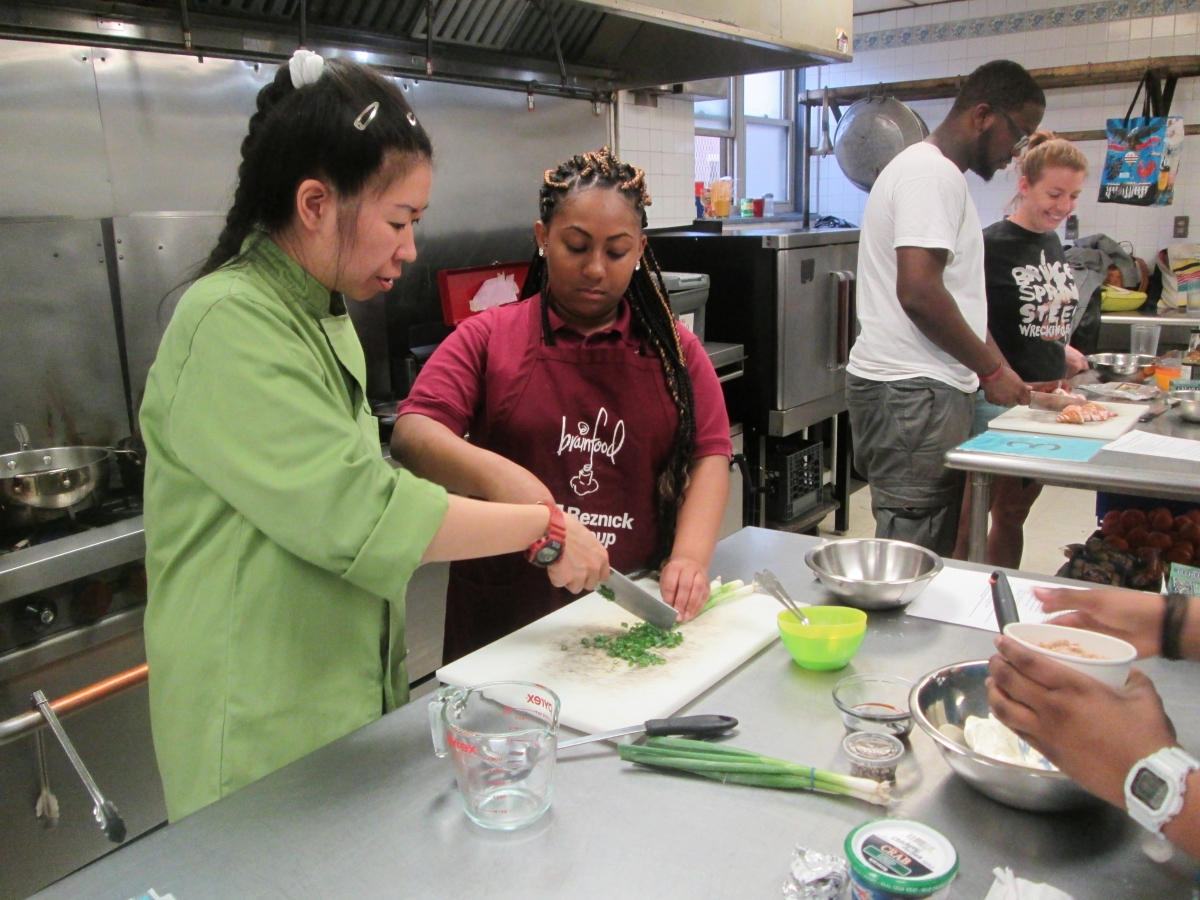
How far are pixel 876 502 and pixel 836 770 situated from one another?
6.13ft

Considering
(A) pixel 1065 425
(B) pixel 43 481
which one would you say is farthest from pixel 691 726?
(A) pixel 1065 425

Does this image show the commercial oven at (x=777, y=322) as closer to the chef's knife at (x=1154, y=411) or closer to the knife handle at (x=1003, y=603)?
the chef's knife at (x=1154, y=411)

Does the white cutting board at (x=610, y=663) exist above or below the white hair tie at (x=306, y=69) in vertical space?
below

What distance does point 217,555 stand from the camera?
108cm

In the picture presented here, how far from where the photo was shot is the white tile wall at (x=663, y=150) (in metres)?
3.92

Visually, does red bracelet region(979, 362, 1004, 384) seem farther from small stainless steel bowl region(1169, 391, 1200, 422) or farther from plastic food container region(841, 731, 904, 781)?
plastic food container region(841, 731, 904, 781)

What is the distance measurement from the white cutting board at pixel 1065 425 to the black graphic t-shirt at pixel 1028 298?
11.1 inches

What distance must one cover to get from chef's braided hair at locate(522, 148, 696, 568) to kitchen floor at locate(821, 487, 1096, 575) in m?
2.88

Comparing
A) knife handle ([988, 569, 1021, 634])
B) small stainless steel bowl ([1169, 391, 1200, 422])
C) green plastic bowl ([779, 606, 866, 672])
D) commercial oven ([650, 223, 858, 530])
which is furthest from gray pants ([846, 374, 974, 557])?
green plastic bowl ([779, 606, 866, 672])

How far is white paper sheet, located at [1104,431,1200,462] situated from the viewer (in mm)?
2281

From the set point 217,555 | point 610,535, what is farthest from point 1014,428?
point 217,555

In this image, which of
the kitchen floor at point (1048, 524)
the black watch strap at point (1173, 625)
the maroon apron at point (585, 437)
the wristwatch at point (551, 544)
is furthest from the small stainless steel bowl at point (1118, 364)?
the wristwatch at point (551, 544)

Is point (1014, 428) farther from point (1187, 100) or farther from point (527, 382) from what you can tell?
point (1187, 100)

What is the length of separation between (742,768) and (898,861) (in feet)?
0.72
